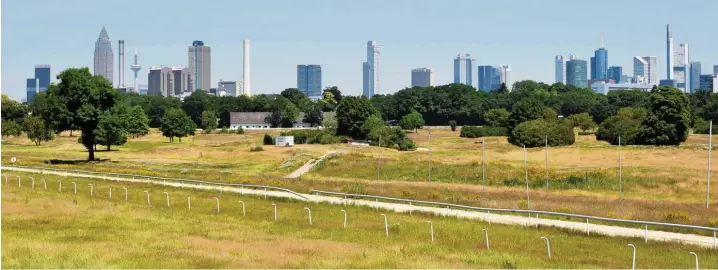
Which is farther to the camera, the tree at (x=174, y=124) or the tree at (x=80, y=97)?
the tree at (x=174, y=124)

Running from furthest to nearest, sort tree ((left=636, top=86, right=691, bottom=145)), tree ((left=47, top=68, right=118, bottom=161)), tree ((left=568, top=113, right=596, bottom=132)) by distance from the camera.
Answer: tree ((left=568, top=113, right=596, bottom=132)) → tree ((left=636, top=86, right=691, bottom=145)) → tree ((left=47, top=68, right=118, bottom=161))

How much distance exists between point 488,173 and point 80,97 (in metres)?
44.7

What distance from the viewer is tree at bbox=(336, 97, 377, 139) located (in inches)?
5709

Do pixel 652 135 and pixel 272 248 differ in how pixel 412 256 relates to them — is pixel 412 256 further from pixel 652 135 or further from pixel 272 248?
pixel 652 135

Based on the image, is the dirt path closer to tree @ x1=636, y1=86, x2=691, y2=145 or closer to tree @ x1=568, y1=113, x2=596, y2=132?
tree @ x1=636, y1=86, x2=691, y2=145

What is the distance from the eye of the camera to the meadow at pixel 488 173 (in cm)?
5481

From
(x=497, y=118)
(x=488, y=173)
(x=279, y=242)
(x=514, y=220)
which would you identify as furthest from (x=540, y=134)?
(x=279, y=242)

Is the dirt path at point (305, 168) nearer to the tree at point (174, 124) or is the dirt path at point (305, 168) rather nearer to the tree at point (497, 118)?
the tree at point (174, 124)

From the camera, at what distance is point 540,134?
12194 centimetres

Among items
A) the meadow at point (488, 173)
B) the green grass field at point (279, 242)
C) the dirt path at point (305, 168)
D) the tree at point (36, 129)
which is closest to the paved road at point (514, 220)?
the green grass field at point (279, 242)

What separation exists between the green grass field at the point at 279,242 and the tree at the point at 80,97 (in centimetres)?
4447

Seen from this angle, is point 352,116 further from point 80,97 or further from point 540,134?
point 80,97

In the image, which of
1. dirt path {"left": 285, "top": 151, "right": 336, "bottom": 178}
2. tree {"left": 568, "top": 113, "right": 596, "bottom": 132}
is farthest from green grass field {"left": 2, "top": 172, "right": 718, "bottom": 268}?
tree {"left": 568, "top": 113, "right": 596, "bottom": 132}

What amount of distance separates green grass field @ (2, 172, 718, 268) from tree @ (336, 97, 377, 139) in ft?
305
